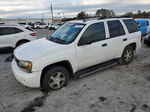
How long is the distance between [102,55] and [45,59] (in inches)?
72.0

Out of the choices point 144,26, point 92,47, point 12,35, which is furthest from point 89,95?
point 144,26

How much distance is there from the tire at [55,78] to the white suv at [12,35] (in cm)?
493

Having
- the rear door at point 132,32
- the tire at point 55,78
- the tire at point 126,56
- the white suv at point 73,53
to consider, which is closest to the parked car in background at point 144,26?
the rear door at point 132,32

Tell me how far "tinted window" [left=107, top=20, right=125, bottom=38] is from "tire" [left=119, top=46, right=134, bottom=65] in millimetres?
694

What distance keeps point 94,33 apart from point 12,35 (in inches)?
203

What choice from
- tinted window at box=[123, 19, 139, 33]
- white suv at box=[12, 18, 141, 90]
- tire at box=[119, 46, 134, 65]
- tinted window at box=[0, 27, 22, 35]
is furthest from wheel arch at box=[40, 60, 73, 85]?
tinted window at box=[0, 27, 22, 35]

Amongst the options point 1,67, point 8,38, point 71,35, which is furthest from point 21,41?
point 71,35

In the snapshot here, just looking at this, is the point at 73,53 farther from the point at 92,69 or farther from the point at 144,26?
the point at 144,26

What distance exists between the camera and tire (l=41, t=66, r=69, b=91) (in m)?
3.44

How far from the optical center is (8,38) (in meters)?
7.38

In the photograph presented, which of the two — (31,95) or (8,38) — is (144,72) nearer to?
(31,95)

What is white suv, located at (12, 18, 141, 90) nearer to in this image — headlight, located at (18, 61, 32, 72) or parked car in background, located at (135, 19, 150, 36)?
headlight, located at (18, 61, 32, 72)

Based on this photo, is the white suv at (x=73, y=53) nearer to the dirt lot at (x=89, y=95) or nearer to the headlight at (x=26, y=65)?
the headlight at (x=26, y=65)

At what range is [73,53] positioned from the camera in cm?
364
